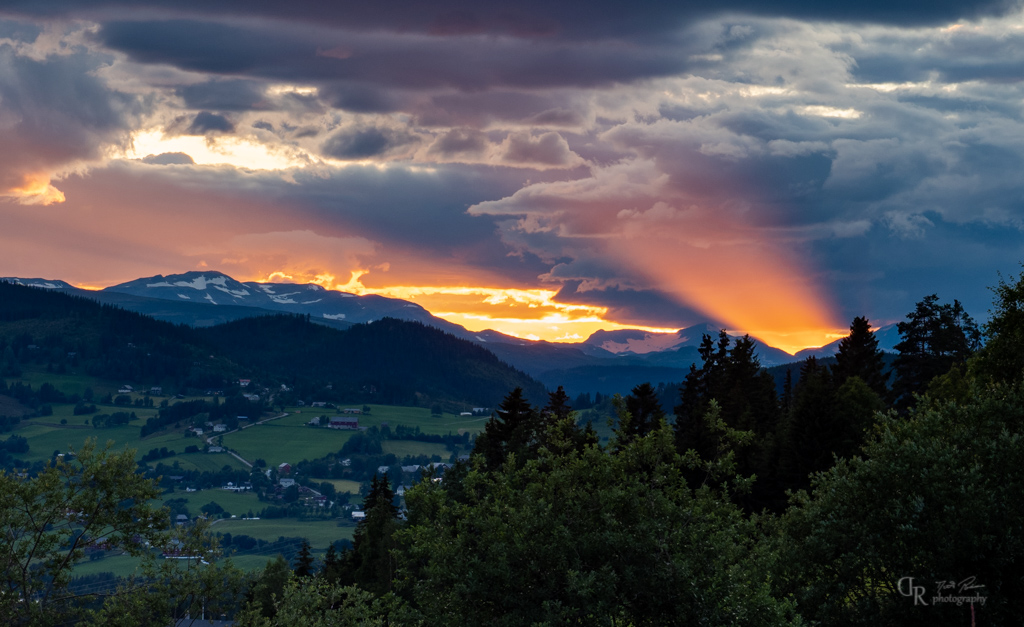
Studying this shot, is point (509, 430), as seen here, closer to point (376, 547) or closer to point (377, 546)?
point (377, 546)

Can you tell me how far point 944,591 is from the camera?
29.9 meters

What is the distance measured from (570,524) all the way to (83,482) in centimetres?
2041

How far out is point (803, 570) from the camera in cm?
3284

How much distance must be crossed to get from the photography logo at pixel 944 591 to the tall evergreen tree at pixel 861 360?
74761 mm

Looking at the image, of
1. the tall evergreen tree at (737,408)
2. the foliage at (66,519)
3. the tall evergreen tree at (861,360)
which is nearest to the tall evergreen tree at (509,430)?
the tall evergreen tree at (737,408)

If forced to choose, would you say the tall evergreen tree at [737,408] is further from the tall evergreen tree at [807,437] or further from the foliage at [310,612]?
the foliage at [310,612]

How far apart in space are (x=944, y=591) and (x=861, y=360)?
8045cm

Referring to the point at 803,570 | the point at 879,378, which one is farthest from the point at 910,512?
the point at 879,378

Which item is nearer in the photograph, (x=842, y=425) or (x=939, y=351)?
(x=842, y=425)

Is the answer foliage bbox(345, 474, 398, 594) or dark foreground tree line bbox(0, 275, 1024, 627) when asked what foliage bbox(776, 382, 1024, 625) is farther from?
foliage bbox(345, 474, 398, 594)

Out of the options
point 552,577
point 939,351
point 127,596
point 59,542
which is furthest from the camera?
point 939,351

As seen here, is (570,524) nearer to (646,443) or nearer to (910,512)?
(646,443)

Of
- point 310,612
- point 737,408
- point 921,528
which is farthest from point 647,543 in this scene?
point 737,408

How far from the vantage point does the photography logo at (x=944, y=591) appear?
96.6ft
